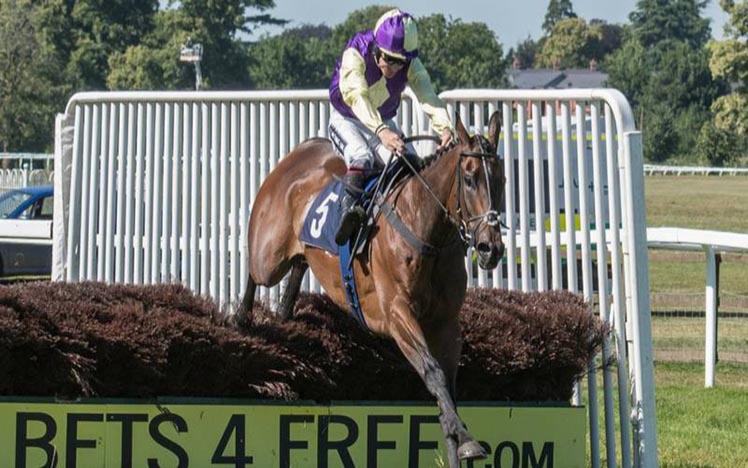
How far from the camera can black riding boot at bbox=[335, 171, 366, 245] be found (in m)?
7.46

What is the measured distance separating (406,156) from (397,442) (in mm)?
1422

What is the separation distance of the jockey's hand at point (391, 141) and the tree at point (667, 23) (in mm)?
151843

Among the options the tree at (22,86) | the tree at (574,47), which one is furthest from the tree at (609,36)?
the tree at (22,86)

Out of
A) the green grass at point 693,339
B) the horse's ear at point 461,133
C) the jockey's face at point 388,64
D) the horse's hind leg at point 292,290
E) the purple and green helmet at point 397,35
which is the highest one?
the purple and green helmet at point 397,35

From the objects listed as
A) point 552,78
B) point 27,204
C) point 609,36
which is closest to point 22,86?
point 27,204

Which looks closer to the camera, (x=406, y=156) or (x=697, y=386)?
(x=406, y=156)

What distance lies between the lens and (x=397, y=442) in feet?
23.9

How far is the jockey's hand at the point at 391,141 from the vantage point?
24.0ft

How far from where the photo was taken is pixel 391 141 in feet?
24.0

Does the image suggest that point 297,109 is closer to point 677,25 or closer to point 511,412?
point 511,412

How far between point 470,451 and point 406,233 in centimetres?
121

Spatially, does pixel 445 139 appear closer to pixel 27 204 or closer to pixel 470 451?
pixel 470 451

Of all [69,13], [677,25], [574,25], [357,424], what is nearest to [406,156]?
[357,424]

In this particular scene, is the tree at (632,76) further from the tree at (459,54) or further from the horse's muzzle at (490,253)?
the horse's muzzle at (490,253)
